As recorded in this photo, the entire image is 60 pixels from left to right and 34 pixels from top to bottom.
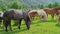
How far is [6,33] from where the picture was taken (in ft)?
55.2

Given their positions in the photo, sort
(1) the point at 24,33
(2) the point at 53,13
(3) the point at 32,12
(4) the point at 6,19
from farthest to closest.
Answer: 1. (2) the point at 53,13
2. (3) the point at 32,12
3. (4) the point at 6,19
4. (1) the point at 24,33

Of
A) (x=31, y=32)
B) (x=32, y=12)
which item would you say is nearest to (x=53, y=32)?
(x=31, y=32)

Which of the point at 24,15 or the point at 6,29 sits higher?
the point at 24,15

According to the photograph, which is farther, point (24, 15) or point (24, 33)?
point (24, 15)

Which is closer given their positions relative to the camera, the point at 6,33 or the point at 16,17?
the point at 6,33

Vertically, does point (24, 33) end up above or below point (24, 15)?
below

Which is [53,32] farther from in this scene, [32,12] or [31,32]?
[32,12]

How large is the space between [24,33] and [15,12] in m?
2.14

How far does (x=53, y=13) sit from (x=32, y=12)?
451cm

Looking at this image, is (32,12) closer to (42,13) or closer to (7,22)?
(42,13)

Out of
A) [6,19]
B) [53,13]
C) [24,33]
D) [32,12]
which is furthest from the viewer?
[53,13]

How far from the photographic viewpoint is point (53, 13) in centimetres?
3039

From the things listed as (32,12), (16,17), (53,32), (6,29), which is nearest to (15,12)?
(16,17)

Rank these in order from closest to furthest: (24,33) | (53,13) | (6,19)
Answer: (24,33), (6,19), (53,13)
